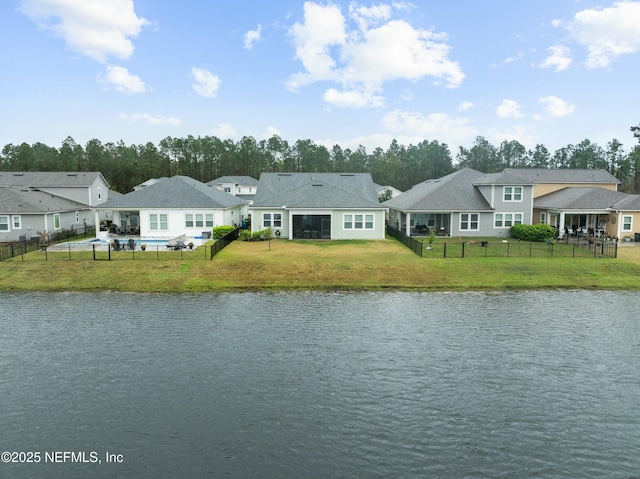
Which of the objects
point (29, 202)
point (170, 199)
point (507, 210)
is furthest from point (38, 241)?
point (507, 210)

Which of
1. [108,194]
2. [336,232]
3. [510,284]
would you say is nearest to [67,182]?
[108,194]

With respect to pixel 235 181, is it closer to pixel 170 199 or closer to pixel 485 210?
pixel 170 199

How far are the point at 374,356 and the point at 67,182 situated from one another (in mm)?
50933

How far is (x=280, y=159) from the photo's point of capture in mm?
126750

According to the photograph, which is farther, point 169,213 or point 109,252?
point 169,213

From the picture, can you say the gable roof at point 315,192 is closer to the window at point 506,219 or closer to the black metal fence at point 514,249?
the black metal fence at point 514,249

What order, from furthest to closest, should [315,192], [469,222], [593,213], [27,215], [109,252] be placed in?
1. [315,192]
2. [469,222]
3. [593,213]
4. [27,215]
5. [109,252]

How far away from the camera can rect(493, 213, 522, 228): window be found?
45469 millimetres

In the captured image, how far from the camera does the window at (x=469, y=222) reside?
1785 inches

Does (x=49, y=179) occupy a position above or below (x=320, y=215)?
above

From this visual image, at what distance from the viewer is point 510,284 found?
28484 mm

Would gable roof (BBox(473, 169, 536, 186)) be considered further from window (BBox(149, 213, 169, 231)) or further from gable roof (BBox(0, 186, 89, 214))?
gable roof (BBox(0, 186, 89, 214))

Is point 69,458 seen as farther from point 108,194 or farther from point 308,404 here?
point 108,194

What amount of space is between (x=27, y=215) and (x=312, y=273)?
28.8 metres
